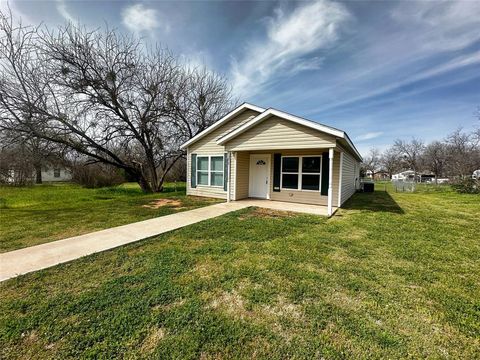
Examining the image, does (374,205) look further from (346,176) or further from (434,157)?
(434,157)

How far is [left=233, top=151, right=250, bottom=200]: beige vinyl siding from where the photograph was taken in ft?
34.3

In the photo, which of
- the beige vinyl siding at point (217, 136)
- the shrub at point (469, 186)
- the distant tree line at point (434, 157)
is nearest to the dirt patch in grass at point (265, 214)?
the beige vinyl siding at point (217, 136)

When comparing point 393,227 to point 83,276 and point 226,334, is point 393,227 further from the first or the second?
point 83,276

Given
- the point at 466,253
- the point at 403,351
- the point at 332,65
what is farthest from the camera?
the point at 332,65

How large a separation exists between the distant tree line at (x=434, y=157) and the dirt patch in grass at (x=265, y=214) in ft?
70.3

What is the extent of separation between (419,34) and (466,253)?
7.97 meters

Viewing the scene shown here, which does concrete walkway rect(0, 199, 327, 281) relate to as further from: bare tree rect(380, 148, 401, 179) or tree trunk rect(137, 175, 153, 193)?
bare tree rect(380, 148, 401, 179)

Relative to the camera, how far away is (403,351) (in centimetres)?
191

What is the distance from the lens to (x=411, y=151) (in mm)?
42312

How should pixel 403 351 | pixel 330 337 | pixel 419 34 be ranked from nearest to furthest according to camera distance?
pixel 403 351, pixel 330 337, pixel 419 34

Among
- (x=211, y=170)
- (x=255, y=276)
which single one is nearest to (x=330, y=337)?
(x=255, y=276)

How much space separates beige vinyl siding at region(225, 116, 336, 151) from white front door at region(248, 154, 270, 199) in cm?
186

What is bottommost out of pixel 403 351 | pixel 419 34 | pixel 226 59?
pixel 403 351

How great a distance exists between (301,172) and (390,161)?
171 feet
